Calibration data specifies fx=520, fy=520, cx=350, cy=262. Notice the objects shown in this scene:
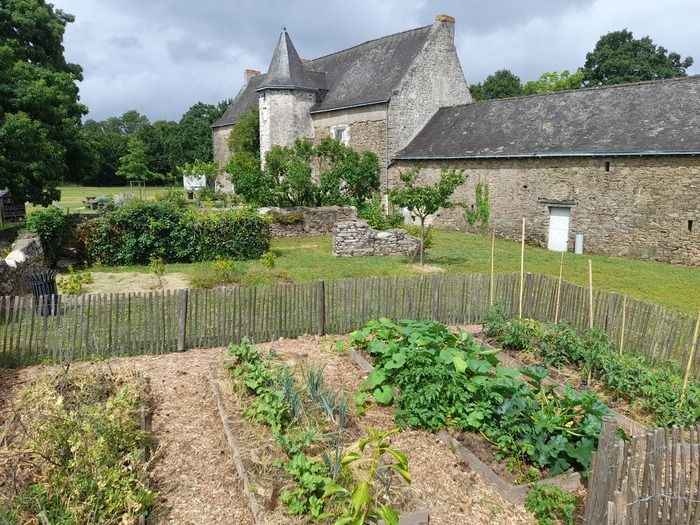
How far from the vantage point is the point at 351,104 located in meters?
29.6

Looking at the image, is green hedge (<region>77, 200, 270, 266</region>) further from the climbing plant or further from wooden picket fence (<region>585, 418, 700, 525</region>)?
wooden picket fence (<region>585, 418, 700, 525</region>)

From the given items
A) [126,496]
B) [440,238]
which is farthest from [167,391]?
[440,238]

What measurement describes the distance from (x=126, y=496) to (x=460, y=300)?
24.8ft

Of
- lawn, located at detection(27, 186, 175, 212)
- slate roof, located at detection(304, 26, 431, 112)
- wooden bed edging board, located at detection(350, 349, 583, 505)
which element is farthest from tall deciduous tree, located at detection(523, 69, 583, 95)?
wooden bed edging board, located at detection(350, 349, 583, 505)

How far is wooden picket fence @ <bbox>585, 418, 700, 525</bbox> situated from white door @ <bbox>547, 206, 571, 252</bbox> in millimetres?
17609

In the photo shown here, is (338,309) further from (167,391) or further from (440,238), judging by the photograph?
(440,238)

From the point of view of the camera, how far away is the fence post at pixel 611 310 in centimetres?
877

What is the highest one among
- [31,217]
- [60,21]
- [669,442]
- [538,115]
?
[60,21]

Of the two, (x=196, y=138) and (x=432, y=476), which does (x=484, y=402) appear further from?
(x=196, y=138)

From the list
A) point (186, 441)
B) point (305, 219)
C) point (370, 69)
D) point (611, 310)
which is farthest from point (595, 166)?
point (186, 441)

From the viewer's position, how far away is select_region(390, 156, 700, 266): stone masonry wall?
17.4 meters

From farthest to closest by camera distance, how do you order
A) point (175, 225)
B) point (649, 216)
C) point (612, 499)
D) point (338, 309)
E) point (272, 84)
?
point (272, 84) → point (649, 216) → point (175, 225) → point (338, 309) → point (612, 499)

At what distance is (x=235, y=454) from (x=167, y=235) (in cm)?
1230

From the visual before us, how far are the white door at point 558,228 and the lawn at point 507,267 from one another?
0.98 m
